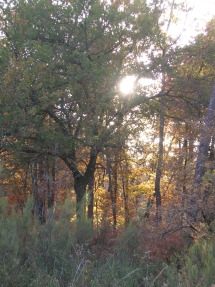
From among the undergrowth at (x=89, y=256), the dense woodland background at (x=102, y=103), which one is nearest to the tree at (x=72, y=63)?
the dense woodland background at (x=102, y=103)

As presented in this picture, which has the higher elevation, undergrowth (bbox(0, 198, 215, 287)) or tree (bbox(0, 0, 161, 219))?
tree (bbox(0, 0, 161, 219))

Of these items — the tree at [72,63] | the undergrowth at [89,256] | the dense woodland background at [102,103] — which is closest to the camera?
the undergrowth at [89,256]

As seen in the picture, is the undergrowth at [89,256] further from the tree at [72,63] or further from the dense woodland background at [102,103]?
the tree at [72,63]

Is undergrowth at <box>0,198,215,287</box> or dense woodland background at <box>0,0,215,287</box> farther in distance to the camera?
dense woodland background at <box>0,0,215,287</box>

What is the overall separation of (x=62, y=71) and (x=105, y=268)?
8578 mm

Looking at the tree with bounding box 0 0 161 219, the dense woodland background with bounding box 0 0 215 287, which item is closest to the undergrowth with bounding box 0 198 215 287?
the dense woodland background with bounding box 0 0 215 287

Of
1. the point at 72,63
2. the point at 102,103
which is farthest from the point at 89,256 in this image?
the point at 72,63

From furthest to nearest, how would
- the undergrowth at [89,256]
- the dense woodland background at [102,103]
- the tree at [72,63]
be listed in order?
the tree at [72,63]
the dense woodland background at [102,103]
the undergrowth at [89,256]

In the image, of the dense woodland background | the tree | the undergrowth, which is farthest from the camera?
the tree

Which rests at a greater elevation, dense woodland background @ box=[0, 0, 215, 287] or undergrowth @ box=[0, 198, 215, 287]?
dense woodland background @ box=[0, 0, 215, 287]

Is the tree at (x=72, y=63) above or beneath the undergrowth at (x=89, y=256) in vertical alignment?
above

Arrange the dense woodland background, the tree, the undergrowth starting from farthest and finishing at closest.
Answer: the tree → the dense woodland background → the undergrowth

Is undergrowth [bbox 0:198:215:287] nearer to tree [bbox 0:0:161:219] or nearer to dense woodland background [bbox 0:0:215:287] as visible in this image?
dense woodland background [bbox 0:0:215:287]

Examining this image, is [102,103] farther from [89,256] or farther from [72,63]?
[89,256]
